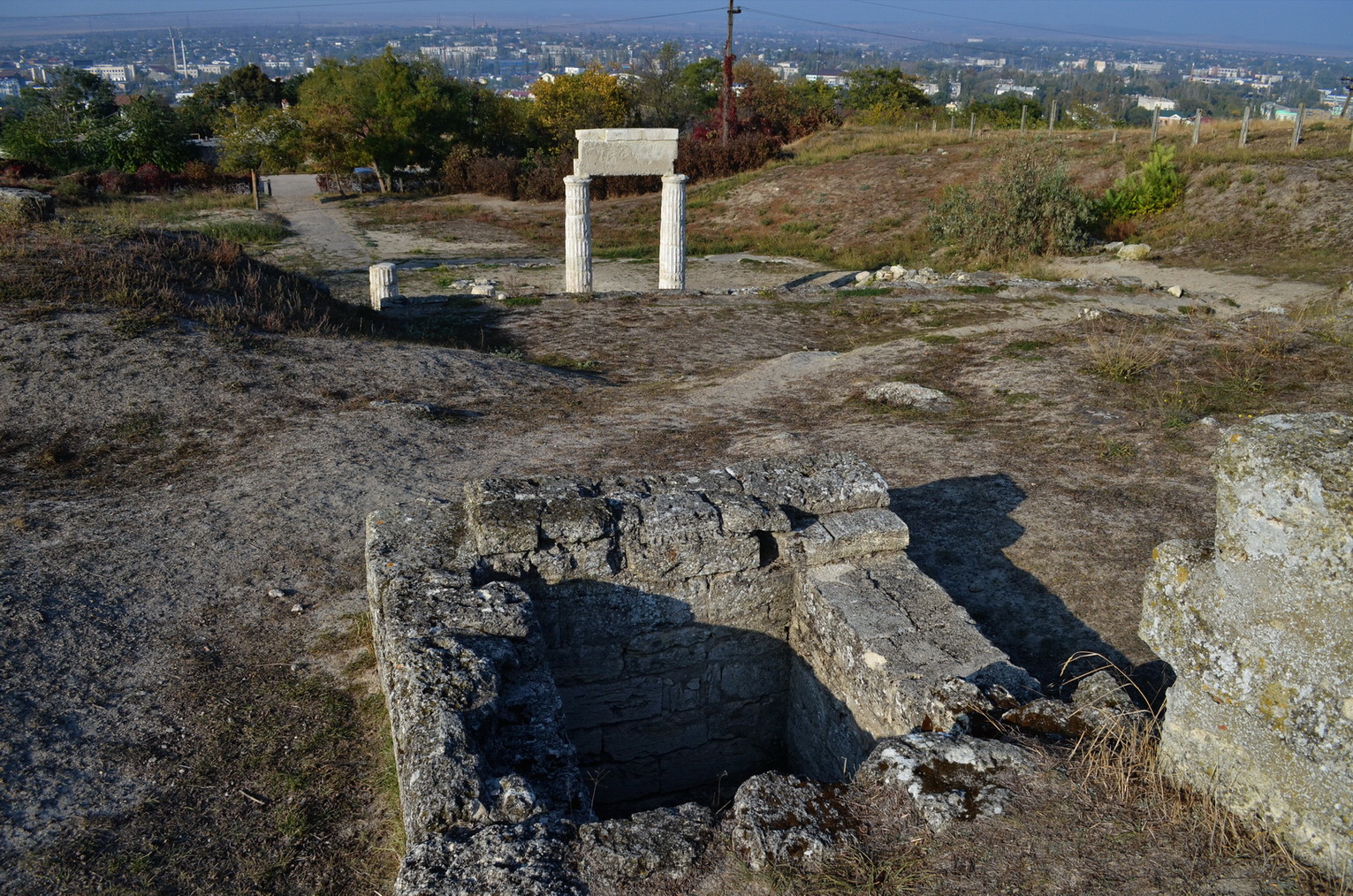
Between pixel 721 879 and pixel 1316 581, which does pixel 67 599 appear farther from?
pixel 1316 581

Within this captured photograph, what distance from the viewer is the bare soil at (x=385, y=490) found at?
13.4 ft

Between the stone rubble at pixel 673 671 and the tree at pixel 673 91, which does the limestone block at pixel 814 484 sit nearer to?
the stone rubble at pixel 673 671

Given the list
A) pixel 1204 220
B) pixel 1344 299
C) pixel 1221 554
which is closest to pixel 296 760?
pixel 1221 554

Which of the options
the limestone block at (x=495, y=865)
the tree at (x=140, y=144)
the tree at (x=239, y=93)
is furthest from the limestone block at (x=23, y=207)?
the tree at (x=239, y=93)

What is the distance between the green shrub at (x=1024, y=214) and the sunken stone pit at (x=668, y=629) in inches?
672

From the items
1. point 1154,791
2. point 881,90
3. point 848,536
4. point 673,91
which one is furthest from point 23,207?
point 881,90

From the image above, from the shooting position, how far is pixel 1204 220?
21500 mm

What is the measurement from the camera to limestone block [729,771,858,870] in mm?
3129

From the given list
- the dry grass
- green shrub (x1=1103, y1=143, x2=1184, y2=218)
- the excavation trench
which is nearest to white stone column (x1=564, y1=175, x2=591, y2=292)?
green shrub (x1=1103, y1=143, x2=1184, y2=218)

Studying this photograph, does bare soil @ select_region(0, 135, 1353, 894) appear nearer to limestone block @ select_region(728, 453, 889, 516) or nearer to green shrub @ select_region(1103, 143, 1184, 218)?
limestone block @ select_region(728, 453, 889, 516)

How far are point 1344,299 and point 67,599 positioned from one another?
52.5 feet

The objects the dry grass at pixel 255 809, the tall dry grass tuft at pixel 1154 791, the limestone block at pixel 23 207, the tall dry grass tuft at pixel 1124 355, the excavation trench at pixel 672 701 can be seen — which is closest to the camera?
the tall dry grass tuft at pixel 1154 791

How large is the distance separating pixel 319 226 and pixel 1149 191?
2370cm

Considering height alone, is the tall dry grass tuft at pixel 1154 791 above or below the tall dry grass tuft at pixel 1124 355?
above
